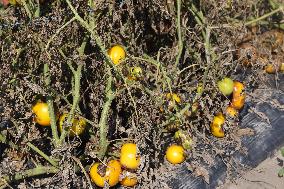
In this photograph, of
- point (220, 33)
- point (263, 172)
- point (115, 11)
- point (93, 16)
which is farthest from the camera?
point (220, 33)

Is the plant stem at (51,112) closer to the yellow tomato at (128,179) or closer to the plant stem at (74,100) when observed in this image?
the plant stem at (74,100)

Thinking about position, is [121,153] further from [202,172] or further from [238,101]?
[238,101]

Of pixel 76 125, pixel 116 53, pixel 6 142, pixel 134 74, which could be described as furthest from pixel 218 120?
pixel 6 142

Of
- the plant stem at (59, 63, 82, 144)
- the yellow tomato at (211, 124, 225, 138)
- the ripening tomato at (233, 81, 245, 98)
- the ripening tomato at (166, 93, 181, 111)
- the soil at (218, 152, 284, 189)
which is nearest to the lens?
the plant stem at (59, 63, 82, 144)

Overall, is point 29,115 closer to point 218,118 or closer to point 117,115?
point 117,115

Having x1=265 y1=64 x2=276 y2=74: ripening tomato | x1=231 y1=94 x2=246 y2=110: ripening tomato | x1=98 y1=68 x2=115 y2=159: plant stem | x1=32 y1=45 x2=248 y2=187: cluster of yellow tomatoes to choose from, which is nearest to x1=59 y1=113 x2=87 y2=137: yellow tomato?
x1=32 y1=45 x2=248 y2=187: cluster of yellow tomatoes

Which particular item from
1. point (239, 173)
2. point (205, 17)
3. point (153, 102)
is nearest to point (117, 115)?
point (153, 102)

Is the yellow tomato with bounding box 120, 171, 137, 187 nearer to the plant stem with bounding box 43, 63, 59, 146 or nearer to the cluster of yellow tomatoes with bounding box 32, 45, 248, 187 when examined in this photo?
the cluster of yellow tomatoes with bounding box 32, 45, 248, 187
